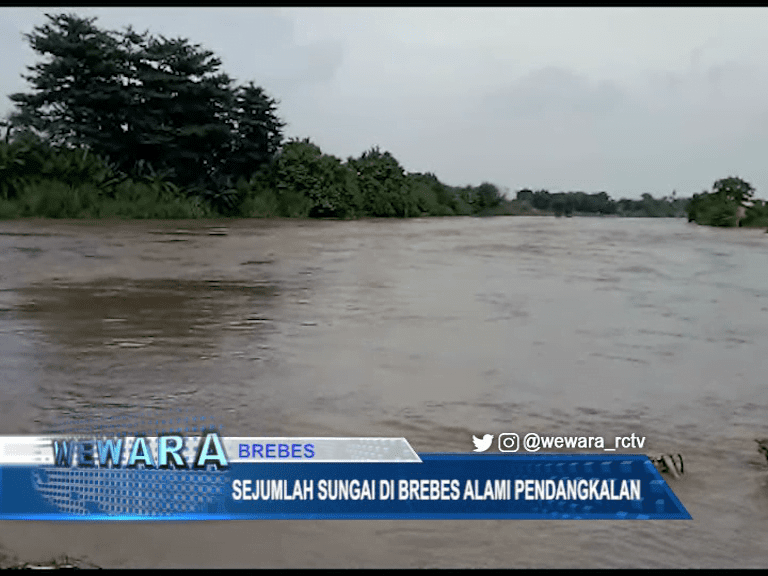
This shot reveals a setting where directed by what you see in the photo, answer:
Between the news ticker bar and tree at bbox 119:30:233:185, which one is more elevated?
tree at bbox 119:30:233:185

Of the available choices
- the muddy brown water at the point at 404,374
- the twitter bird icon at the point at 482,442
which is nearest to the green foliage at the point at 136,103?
the muddy brown water at the point at 404,374

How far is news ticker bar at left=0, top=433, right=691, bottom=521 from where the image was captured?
66.2 inches

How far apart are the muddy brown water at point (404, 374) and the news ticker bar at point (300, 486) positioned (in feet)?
0.13

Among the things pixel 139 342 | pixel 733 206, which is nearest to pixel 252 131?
pixel 733 206

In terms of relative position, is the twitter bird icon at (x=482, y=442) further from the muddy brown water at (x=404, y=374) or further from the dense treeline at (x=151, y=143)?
the dense treeline at (x=151, y=143)

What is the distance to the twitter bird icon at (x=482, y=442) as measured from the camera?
210cm

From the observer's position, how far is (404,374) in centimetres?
299

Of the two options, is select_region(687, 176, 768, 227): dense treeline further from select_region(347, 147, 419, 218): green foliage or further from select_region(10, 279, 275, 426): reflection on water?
select_region(10, 279, 275, 426): reflection on water

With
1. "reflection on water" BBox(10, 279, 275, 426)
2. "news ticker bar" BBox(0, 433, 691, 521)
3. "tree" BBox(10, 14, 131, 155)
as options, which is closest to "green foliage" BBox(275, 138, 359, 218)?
"tree" BBox(10, 14, 131, 155)

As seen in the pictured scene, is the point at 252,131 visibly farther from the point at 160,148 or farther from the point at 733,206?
the point at 733,206

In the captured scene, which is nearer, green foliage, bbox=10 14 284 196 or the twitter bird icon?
the twitter bird icon

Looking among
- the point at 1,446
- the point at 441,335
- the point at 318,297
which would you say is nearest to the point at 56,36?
the point at 318,297

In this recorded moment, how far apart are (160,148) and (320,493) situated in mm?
16245

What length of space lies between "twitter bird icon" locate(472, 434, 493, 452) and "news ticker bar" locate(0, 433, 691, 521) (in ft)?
0.52
